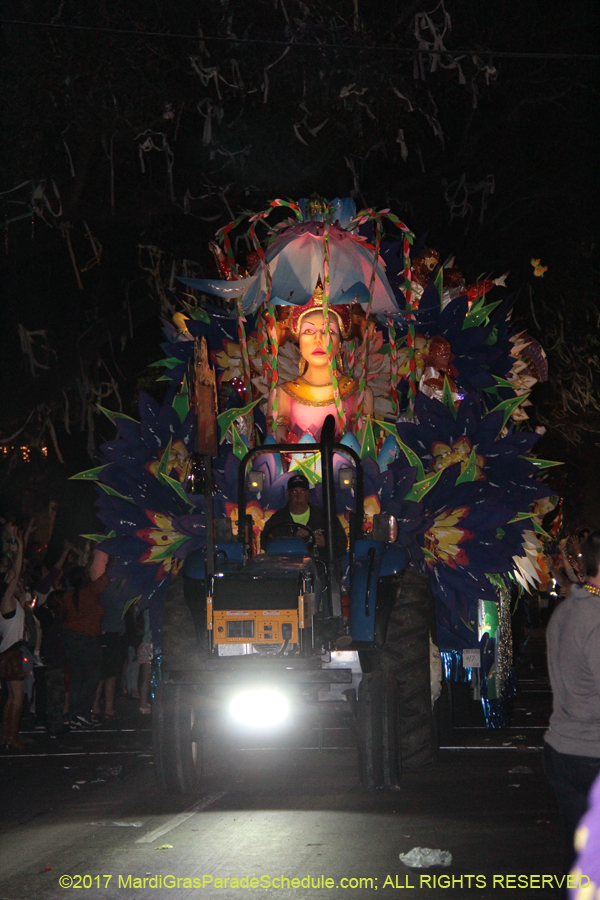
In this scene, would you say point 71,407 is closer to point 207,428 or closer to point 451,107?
point 451,107

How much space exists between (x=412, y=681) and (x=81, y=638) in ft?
18.7

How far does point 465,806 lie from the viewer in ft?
29.9

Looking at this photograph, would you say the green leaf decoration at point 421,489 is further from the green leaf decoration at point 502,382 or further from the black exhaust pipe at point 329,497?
the black exhaust pipe at point 329,497

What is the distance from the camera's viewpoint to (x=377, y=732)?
940 centimetres

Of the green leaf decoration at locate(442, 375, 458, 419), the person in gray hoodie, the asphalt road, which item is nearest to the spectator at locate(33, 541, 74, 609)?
the asphalt road

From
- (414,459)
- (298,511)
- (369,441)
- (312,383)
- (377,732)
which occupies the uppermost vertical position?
(312,383)

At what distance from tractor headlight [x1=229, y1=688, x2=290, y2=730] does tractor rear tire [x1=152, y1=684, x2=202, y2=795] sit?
406 mm

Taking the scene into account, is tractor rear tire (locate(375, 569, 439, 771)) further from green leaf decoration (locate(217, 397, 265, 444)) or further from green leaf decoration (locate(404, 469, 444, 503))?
green leaf decoration (locate(217, 397, 265, 444))

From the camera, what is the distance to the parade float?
38.7 feet

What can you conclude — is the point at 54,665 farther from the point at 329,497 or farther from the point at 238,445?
the point at 329,497

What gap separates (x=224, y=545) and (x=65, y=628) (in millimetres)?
5004

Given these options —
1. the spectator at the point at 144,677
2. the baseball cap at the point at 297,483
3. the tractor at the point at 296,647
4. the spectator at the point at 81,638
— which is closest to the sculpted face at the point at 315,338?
the baseball cap at the point at 297,483

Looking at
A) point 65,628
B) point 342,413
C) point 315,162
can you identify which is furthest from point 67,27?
point 65,628

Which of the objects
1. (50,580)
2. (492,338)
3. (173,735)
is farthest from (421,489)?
(50,580)
